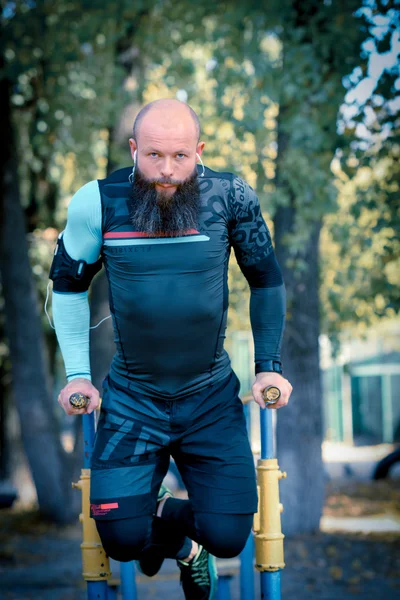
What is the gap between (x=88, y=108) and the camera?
9.41m

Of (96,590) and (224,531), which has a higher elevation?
(224,531)

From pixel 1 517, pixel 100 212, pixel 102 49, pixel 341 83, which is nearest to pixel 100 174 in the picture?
pixel 102 49

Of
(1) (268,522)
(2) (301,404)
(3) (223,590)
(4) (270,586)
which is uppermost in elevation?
(2) (301,404)

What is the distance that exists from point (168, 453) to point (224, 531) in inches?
14.7

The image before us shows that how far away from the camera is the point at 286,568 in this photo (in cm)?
675

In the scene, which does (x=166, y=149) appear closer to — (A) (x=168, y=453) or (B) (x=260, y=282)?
(B) (x=260, y=282)

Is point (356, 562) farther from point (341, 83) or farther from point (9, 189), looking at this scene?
point (9, 189)

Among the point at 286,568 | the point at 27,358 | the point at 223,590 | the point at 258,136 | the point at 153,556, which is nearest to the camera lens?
the point at 153,556

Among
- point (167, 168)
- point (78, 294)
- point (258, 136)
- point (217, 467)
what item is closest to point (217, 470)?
point (217, 467)

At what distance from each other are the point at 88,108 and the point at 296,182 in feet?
11.7

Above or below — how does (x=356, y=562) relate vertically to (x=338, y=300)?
below

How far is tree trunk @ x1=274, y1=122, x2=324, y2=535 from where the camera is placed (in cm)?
774

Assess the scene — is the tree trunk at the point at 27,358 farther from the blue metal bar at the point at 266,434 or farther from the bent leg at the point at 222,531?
the bent leg at the point at 222,531

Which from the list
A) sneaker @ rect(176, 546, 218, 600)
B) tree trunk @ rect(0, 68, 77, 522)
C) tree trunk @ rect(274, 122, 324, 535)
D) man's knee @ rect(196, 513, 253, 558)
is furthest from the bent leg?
tree trunk @ rect(0, 68, 77, 522)
